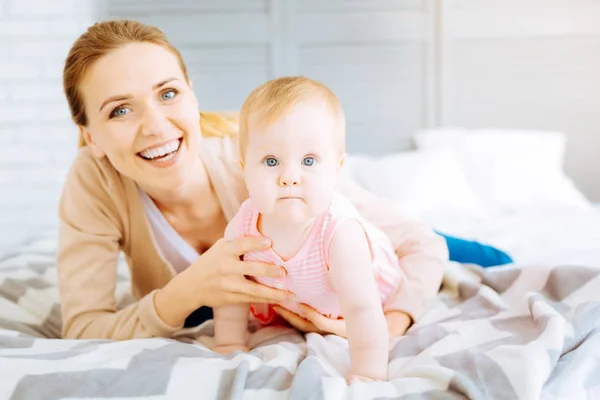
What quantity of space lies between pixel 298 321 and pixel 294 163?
391mm

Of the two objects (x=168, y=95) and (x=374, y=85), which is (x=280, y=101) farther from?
(x=374, y=85)

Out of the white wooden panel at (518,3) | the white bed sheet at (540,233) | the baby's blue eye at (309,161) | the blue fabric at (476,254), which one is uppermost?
the white wooden panel at (518,3)

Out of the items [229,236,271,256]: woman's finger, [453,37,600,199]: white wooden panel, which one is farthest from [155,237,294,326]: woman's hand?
[453,37,600,199]: white wooden panel

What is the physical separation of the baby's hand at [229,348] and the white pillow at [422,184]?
5.55 ft

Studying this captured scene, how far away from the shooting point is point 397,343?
1.21 metres

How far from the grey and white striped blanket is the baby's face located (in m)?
0.24

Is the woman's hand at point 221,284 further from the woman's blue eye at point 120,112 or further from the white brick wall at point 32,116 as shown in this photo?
the white brick wall at point 32,116

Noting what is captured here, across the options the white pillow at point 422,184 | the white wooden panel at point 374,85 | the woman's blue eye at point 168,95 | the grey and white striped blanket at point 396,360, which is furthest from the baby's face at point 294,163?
the white wooden panel at point 374,85

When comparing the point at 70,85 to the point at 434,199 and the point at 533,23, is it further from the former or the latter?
the point at 533,23

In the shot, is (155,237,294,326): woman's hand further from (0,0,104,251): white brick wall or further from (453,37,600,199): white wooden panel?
(453,37,600,199): white wooden panel

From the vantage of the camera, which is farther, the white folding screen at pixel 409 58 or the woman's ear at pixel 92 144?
the white folding screen at pixel 409 58

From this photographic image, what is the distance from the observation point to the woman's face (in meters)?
1.26

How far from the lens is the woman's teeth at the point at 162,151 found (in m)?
1.29

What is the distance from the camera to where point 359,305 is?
104 centimetres
